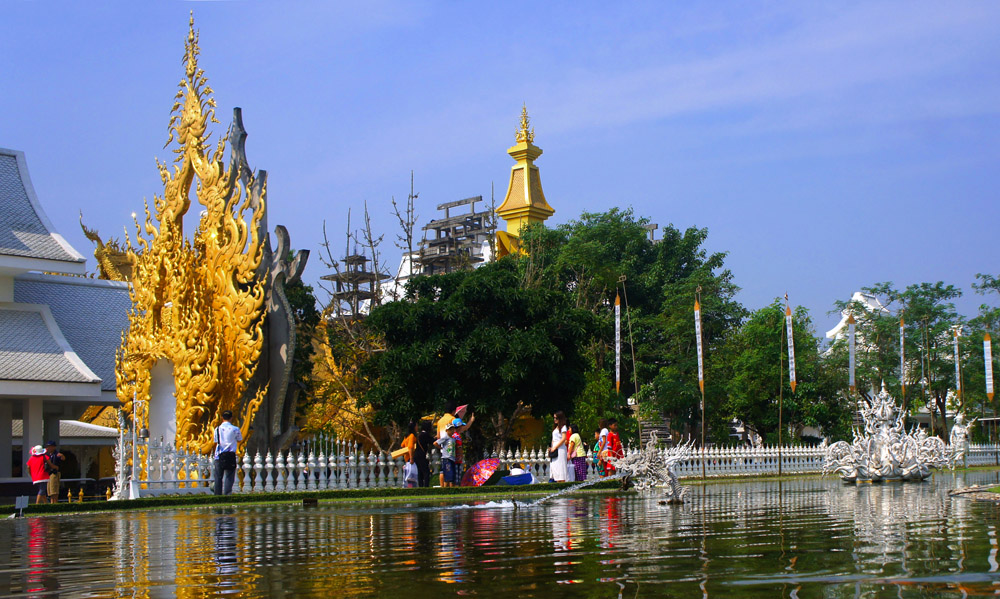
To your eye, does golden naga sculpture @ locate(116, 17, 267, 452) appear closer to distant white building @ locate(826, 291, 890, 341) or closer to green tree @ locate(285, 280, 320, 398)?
green tree @ locate(285, 280, 320, 398)

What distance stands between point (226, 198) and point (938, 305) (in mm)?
28847

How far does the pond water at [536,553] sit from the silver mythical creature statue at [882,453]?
23.0ft

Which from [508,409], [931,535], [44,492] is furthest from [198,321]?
[931,535]

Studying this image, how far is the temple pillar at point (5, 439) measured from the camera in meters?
20.8

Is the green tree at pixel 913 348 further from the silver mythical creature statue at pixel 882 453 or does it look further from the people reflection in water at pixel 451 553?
the people reflection in water at pixel 451 553

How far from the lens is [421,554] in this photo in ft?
22.1

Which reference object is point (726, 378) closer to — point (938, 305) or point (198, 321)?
point (938, 305)

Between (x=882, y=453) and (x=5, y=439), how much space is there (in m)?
17.3

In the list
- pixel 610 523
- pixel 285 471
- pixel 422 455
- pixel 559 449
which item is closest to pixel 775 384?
pixel 559 449

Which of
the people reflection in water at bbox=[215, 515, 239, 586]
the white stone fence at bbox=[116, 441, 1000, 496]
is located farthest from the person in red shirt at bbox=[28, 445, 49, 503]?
the people reflection in water at bbox=[215, 515, 239, 586]

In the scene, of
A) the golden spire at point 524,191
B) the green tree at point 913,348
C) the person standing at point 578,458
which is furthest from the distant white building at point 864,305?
the person standing at point 578,458

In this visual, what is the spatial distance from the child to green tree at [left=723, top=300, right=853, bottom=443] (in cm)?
1568

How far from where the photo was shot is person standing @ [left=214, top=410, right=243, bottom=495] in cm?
1536

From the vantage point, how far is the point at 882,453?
60.0ft
